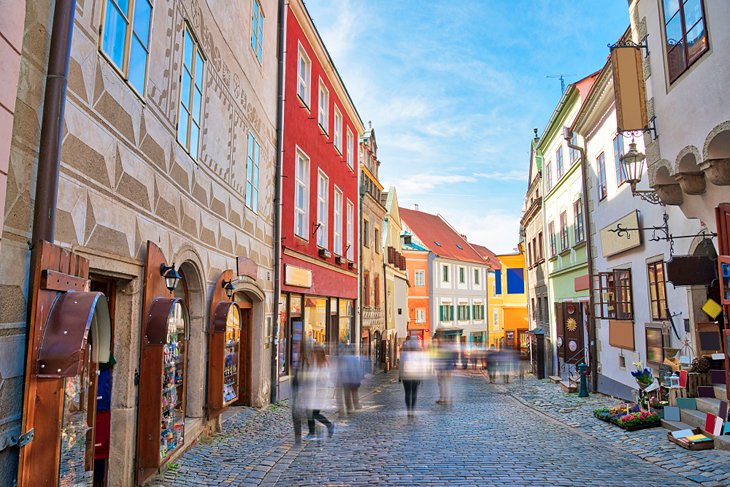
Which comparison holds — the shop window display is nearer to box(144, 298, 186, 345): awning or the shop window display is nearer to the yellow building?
box(144, 298, 186, 345): awning

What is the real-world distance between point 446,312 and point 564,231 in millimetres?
29663

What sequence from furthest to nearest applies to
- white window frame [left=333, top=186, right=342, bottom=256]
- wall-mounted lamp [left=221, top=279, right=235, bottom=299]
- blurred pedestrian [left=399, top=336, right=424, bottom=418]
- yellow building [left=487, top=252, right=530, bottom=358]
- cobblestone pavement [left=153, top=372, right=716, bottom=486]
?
yellow building [left=487, top=252, right=530, bottom=358] → white window frame [left=333, top=186, right=342, bottom=256] → blurred pedestrian [left=399, top=336, right=424, bottom=418] → wall-mounted lamp [left=221, top=279, right=235, bottom=299] → cobblestone pavement [left=153, top=372, right=716, bottom=486]

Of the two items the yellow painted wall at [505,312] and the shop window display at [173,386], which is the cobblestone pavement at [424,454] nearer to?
the shop window display at [173,386]

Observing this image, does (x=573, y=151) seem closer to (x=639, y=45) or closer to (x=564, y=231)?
(x=564, y=231)

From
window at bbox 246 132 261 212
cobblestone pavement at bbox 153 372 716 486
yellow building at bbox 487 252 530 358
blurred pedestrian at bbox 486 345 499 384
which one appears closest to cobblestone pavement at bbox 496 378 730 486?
cobblestone pavement at bbox 153 372 716 486

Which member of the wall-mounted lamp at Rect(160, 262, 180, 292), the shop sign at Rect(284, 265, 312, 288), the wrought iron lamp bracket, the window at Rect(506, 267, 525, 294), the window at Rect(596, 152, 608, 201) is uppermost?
the wrought iron lamp bracket

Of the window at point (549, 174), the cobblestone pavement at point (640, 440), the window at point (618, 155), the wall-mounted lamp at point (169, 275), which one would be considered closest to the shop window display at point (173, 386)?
the wall-mounted lamp at point (169, 275)

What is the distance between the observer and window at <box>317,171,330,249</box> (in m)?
18.1

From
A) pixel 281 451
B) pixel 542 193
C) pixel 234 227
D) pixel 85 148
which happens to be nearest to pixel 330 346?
pixel 234 227

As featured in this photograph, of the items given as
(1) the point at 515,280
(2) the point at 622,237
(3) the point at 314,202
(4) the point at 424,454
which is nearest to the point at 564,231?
(2) the point at 622,237

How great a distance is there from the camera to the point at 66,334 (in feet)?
14.1

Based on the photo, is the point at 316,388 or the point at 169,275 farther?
the point at 316,388

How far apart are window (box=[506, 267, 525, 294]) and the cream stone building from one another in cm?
2546

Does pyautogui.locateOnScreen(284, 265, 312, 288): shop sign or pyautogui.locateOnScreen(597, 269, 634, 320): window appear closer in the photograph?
pyautogui.locateOnScreen(597, 269, 634, 320): window
